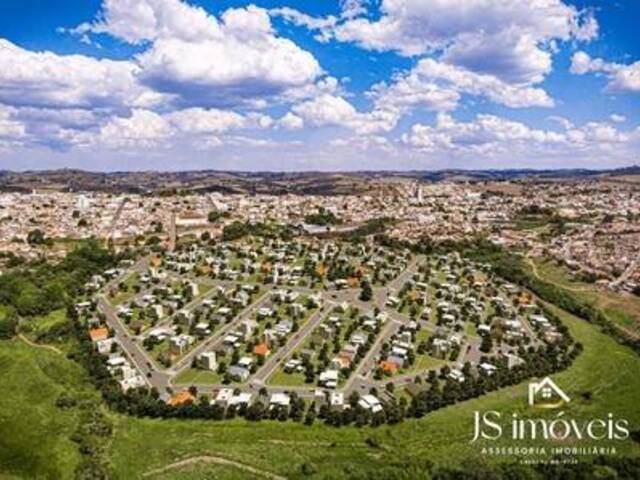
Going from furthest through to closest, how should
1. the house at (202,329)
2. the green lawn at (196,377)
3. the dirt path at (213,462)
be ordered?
1. the house at (202,329)
2. the green lawn at (196,377)
3. the dirt path at (213,462)

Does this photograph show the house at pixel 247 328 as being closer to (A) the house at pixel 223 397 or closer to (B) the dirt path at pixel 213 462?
(A) the house at pixel 223 397

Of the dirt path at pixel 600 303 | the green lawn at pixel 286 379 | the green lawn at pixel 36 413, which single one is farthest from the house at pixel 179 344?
the dirt path at pixel 600 303

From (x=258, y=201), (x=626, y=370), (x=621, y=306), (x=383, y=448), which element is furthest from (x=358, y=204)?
(x=383, y=448)

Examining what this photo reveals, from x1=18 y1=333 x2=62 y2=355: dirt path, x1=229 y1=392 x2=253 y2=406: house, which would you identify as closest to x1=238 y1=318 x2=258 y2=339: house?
x1=229 y1=392 x2=253 y2=406: house

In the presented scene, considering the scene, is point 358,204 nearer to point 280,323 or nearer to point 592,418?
point 280,323

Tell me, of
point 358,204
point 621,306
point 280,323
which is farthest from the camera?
point 358,204

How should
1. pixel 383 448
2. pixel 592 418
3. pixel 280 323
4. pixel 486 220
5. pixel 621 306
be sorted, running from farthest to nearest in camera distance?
1. pixel 486 220
2. pixel 621 306
3. pixel 280 323
4. pixel 592 418
5. pixel 383 448
